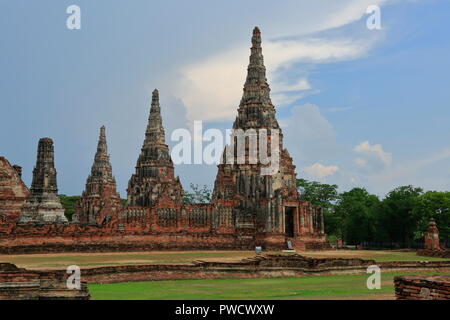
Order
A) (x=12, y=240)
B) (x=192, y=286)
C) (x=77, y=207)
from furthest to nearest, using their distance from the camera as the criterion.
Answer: (x=77, y=207) → (x=12, y=240) → (x=192, y=286)

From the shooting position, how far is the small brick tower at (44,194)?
36.0 meters

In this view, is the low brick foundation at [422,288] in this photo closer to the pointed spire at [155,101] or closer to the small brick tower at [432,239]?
the small brick tower at [432,239]

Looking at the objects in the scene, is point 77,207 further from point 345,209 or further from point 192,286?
point 192,286

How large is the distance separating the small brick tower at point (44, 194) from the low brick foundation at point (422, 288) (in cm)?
3054

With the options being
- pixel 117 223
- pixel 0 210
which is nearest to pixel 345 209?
pixel 117 223

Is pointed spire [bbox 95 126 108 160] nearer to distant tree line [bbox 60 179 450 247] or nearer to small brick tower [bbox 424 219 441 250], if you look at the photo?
distant tree line [bbox 60 179 450 247]

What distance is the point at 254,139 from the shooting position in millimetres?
46375

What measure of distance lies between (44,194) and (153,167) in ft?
75.9

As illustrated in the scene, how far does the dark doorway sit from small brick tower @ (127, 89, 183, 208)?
17083 mm

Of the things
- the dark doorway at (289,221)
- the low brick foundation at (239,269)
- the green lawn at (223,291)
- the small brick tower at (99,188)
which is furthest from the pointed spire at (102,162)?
the green lawn at (223,291)

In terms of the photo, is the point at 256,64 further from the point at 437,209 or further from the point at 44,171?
the point at 44,171

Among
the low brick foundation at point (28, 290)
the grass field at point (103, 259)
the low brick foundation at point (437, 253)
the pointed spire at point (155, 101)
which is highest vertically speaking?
the pointed spire at point (155, 101)

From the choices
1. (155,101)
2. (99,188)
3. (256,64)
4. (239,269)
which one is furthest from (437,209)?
(99,188)
